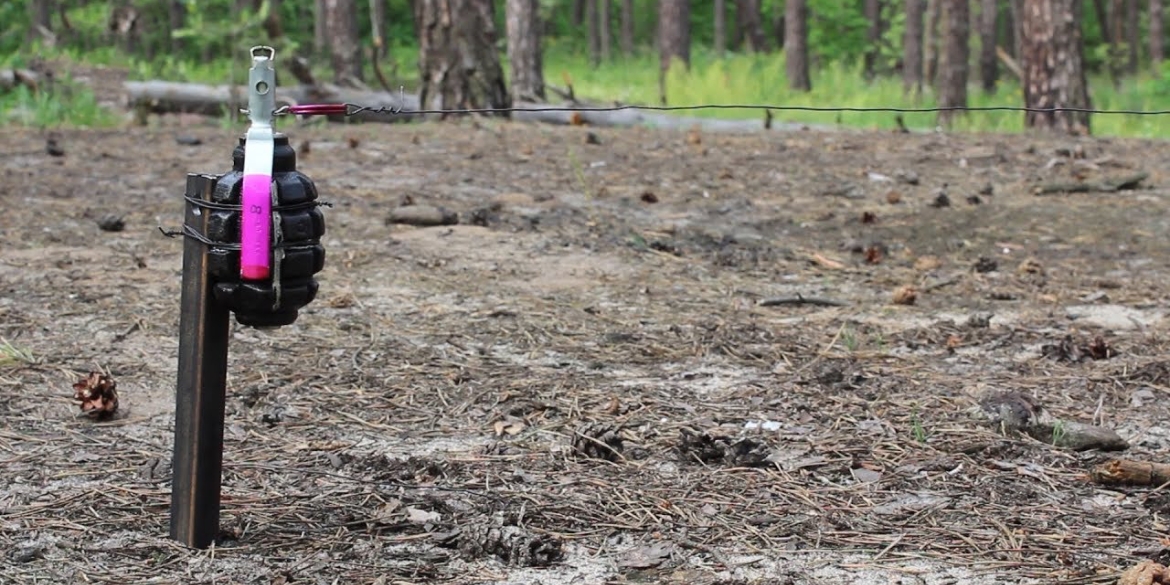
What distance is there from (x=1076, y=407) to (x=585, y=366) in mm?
1362

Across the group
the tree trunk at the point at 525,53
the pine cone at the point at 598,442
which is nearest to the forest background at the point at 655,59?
the tree trunk at the point at 525,53

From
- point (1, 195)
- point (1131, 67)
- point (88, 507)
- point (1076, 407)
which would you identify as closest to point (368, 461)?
point (88, 507)

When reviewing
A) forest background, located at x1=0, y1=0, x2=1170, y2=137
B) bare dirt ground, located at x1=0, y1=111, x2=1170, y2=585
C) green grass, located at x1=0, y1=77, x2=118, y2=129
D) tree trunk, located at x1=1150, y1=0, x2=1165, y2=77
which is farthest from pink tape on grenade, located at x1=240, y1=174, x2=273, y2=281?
tree trunk, located at x1=1150, y1=0, x2=1165, y2=77

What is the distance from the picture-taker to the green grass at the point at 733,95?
1046cm

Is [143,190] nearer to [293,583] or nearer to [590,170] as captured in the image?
[590,170]

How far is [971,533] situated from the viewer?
257 cm

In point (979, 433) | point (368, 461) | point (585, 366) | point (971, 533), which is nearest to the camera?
point (971, 533)

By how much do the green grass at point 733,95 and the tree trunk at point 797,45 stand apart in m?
0.20

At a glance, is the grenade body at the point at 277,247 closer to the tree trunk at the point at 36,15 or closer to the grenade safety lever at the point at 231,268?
the grenade safety lever at the point at 231,268

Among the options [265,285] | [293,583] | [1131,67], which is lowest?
[293,583]

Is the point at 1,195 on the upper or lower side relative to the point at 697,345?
upper

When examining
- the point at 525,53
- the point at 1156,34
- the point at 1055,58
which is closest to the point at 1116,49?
the point at 1156,34

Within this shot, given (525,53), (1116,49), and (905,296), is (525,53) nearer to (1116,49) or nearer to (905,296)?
(905,296)

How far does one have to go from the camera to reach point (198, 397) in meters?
Answer: 2.35
